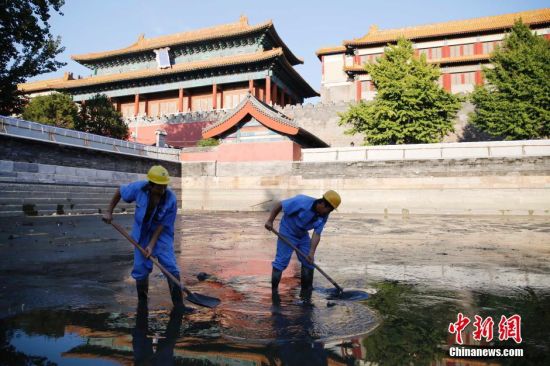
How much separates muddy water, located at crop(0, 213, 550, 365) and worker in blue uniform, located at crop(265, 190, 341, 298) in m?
0.23

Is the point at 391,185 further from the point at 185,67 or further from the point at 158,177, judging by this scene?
the point at 185,67

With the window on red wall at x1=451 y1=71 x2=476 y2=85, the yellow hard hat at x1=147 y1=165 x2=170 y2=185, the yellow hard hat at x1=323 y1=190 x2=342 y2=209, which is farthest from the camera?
the window on red wall at x1=451 y1=71 x2=476 y2=85

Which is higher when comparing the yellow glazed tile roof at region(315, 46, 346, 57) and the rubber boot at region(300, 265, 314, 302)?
the yellow glazed tile roof at region(315, 46, 346, 57)

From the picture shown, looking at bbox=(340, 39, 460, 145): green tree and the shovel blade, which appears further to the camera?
bbox=(340, 39, 460, 145): green tree

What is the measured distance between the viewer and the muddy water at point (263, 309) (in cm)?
254

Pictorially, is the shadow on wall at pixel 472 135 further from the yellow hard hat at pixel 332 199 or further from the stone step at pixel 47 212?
the yellow hard hat at pixel 332 199

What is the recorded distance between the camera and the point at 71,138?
15992 millimetres

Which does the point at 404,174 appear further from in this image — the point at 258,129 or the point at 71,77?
the point at 71,77

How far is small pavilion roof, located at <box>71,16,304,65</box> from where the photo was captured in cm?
3184

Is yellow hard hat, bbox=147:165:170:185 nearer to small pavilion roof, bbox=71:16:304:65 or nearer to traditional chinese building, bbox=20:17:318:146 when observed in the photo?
traditional chinese building, bbox=20:17:318:146

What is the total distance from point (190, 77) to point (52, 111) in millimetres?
12551

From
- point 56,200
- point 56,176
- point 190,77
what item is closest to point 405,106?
point 56,176

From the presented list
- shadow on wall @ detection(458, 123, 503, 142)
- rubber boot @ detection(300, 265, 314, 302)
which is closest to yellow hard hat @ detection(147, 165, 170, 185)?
rubber boot @ detection(300, 265, 314, 302)

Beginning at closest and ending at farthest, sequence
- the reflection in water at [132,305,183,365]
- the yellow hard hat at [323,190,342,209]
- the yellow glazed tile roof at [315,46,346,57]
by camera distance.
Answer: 1. the reflection in water at [132,305,183,365]
2. the yellow hard hat at [323,190,342,209]
3. the yellow glazed tile roof at [315,46,346,57]
